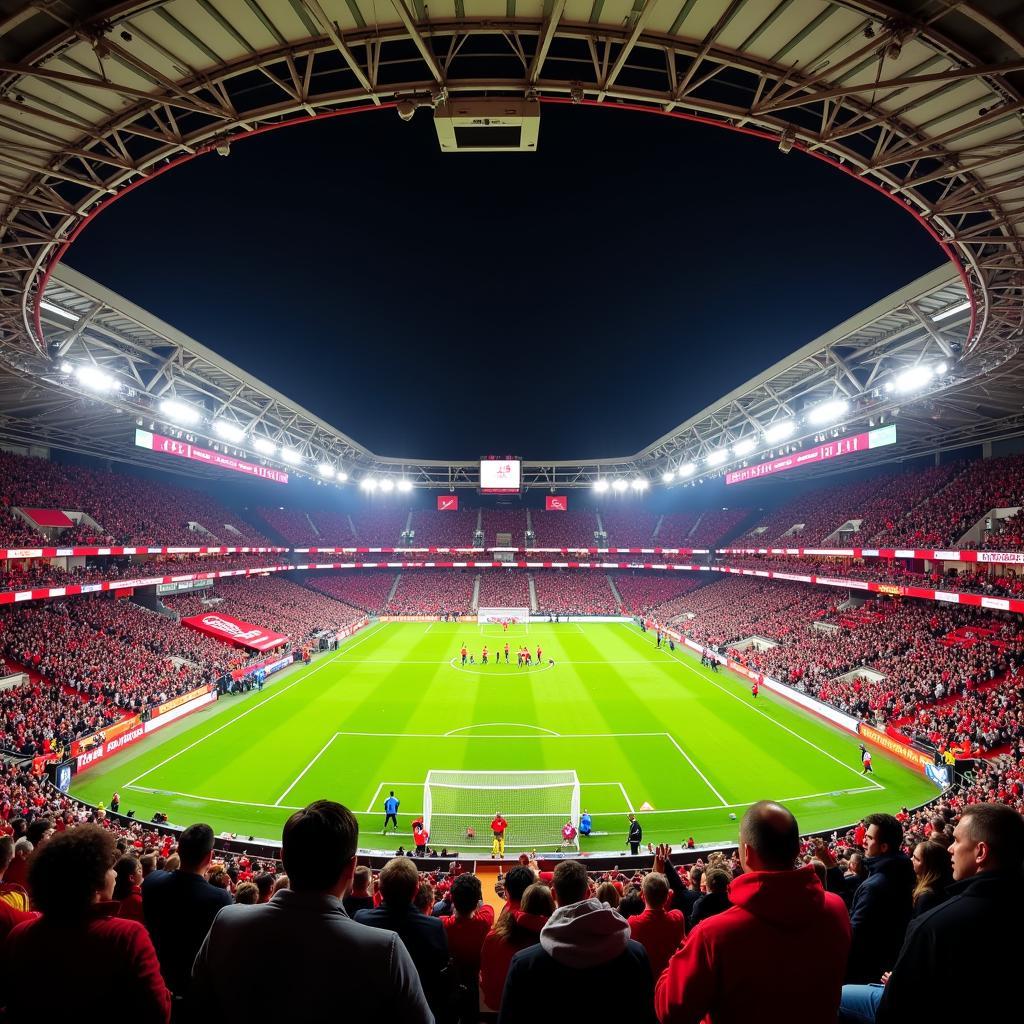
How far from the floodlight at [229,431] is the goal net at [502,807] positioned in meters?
22.5

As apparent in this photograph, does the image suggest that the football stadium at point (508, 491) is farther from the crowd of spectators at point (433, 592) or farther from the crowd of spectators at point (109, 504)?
the crowd of spectators at point (433, 592)

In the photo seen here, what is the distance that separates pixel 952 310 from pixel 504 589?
164ft

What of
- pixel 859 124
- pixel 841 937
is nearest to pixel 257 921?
pixel 841 937

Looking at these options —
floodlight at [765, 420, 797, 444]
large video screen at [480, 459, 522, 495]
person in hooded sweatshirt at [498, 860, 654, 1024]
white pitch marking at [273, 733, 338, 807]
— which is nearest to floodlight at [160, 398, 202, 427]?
white pitch marking at [273, 733, 338, 807]

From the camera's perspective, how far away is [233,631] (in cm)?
3781

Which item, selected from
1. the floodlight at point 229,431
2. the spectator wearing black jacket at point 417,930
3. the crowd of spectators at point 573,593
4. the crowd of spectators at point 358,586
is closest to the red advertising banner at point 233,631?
the floodlight at point 229,431

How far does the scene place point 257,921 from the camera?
1974mm

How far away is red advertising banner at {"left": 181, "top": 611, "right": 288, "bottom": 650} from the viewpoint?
3688 centimetres

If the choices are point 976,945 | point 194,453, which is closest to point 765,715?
point 976,945

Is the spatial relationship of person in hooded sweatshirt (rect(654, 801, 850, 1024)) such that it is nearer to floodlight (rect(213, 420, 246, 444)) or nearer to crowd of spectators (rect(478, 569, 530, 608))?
floodlight (rect(213, 420, 246, 444))

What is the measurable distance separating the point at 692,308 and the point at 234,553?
44.3 m

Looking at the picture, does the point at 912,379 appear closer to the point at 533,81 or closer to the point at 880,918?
the point at 533,81

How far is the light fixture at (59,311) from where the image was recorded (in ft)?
63.3

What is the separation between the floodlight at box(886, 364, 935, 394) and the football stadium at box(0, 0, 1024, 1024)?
2.66ft
